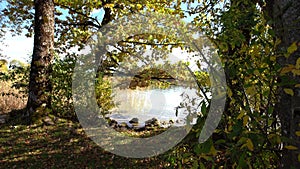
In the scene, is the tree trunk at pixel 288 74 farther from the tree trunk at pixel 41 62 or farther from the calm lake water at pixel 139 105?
the tree trunk at pixel 41 62

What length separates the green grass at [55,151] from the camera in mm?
4391

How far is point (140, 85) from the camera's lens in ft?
26.1

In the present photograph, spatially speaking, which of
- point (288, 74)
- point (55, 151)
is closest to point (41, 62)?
point (55, 151)

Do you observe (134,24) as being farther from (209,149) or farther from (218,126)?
(209,149)

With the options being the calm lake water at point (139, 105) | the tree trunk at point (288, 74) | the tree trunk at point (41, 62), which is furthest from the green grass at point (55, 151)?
the tree trunk at point (288, 74)

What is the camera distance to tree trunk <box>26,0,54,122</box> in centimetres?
713

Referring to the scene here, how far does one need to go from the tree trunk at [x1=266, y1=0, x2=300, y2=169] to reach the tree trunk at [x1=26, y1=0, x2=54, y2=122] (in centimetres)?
655

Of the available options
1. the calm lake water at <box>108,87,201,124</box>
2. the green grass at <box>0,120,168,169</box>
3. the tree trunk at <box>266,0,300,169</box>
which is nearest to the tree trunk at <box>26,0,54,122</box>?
the green grass at <box>0,120,168,169</box>

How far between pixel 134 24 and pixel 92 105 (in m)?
2.34

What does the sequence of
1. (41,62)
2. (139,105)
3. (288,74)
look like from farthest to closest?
(139,105), (41,62), (288,74)

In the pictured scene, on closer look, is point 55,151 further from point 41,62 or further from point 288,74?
point 288,74

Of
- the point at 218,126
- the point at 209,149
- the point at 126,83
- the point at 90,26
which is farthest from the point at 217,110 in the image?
the point at 90,26

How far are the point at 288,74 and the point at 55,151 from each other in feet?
14.6

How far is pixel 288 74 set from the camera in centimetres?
134
